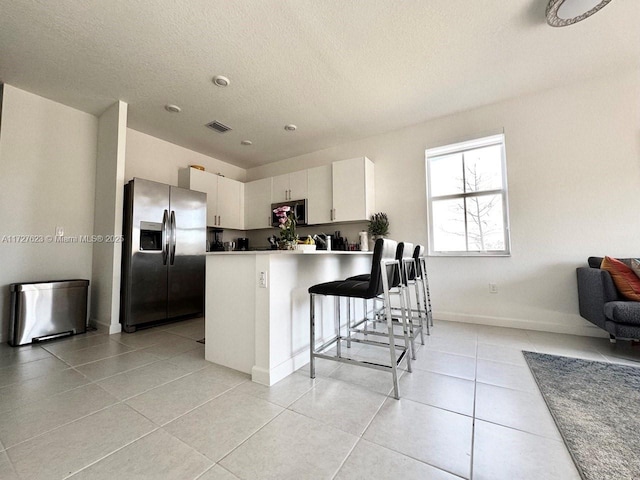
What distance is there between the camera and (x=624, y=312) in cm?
209

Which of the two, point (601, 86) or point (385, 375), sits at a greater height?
point (601, 86)

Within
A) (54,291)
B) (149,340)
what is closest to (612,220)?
(149,340)

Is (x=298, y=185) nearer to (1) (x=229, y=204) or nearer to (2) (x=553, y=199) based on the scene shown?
(1) (x=229, y=204)

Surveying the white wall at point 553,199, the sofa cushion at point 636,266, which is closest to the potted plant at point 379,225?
the white wall at point 553,199

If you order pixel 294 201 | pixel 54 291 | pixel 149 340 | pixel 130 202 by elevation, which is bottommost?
pixel 149 340

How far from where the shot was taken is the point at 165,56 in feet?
7.98

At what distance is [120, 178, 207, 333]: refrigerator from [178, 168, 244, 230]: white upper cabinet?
1.91ft

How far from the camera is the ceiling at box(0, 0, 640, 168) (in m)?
2.02

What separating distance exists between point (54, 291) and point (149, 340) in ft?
3.98

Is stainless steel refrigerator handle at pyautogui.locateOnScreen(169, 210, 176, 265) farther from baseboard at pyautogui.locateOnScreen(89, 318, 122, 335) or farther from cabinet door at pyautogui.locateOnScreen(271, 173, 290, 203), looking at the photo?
cabinet door at pyautogui.locateOnScreen(271, 173, 290, 203)

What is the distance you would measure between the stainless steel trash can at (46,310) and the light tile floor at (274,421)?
0.51 metres

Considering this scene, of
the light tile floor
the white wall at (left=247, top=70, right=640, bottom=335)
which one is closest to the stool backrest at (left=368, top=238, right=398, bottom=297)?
the light tile floor

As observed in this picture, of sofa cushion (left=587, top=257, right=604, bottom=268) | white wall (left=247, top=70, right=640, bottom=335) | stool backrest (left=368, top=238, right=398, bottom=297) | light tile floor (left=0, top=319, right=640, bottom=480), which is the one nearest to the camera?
light tile floor (left=0, top=319, right=640, bottom=480)

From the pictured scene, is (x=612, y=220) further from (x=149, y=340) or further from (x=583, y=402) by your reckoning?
(x=149, y=340)
